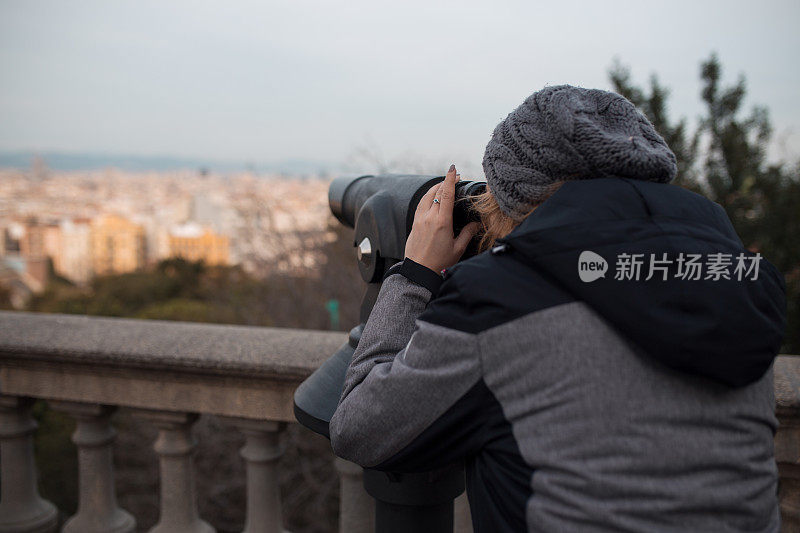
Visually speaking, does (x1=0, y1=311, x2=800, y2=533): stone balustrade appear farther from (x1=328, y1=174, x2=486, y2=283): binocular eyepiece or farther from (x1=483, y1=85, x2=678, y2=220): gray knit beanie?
(x1=483, y1=85, x2=678, y2=220): gray knit beanie

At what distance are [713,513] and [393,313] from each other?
0.59 m

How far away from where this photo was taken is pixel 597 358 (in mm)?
933

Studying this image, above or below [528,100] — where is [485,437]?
below

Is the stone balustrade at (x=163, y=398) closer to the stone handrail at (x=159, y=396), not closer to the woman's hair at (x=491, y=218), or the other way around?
the stone handrail at (x=159, y=396)

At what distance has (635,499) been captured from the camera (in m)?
0.92

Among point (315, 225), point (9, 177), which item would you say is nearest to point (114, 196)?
point (9, 177)

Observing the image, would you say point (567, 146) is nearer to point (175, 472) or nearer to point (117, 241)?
point (175, 472)

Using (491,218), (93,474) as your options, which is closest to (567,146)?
(491,218)

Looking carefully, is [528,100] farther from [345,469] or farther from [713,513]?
[345,469]

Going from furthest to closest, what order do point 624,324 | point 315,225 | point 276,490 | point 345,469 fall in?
point 315,225 < point 276,490 < point 345,469 < point 624,324

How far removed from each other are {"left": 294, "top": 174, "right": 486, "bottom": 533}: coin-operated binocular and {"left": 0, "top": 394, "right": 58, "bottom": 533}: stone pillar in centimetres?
127

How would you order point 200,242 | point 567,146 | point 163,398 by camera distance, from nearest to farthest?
point 567,146, point 163,398, point 200,242

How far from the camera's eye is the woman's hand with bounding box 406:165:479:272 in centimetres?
120

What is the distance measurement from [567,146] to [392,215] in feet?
1.42
